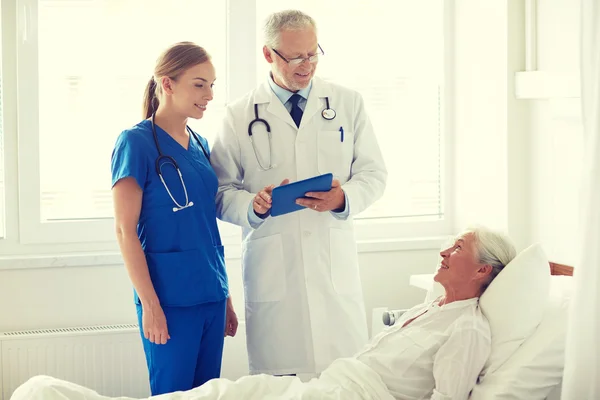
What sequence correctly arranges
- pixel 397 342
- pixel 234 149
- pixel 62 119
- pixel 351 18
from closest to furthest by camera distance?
pixel 397 342 → pixel 234 149 → pixel 62 119 → pixel 351 18

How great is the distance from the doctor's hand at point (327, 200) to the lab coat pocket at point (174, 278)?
38 centimetres

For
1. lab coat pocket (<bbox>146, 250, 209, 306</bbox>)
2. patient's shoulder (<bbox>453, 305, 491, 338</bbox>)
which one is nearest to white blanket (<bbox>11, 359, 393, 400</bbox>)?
patient's shoulder (<bbox>453, 305, 491, 338</bbox>)

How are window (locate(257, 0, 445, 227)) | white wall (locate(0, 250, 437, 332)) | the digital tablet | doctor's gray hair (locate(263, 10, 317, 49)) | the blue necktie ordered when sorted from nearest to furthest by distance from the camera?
1. the digital tablet
2. doctor's gray hair (locate(263, 10, 317, 49))
3. the blue necktie
4. white wall (locate(0, 250, 437, 332))
5. window (locate(257, 0, 445, 227))

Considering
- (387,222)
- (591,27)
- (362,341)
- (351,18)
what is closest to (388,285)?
(387,222)

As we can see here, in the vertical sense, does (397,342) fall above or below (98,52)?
below

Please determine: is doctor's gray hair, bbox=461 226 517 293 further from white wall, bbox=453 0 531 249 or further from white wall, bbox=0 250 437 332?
white wall, bbox=0 250 437 332

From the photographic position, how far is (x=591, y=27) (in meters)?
1.70

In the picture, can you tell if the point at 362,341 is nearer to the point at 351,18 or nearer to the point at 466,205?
the point at 466,205

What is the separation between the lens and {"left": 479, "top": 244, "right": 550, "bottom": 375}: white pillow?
215 centimetres

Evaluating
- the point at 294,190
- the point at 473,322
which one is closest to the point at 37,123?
the point at 294,190

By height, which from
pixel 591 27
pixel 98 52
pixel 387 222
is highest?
pixel 98 52

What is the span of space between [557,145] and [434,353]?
1212 mm

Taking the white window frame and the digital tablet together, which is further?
the white window frame

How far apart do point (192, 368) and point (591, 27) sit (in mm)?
1457
